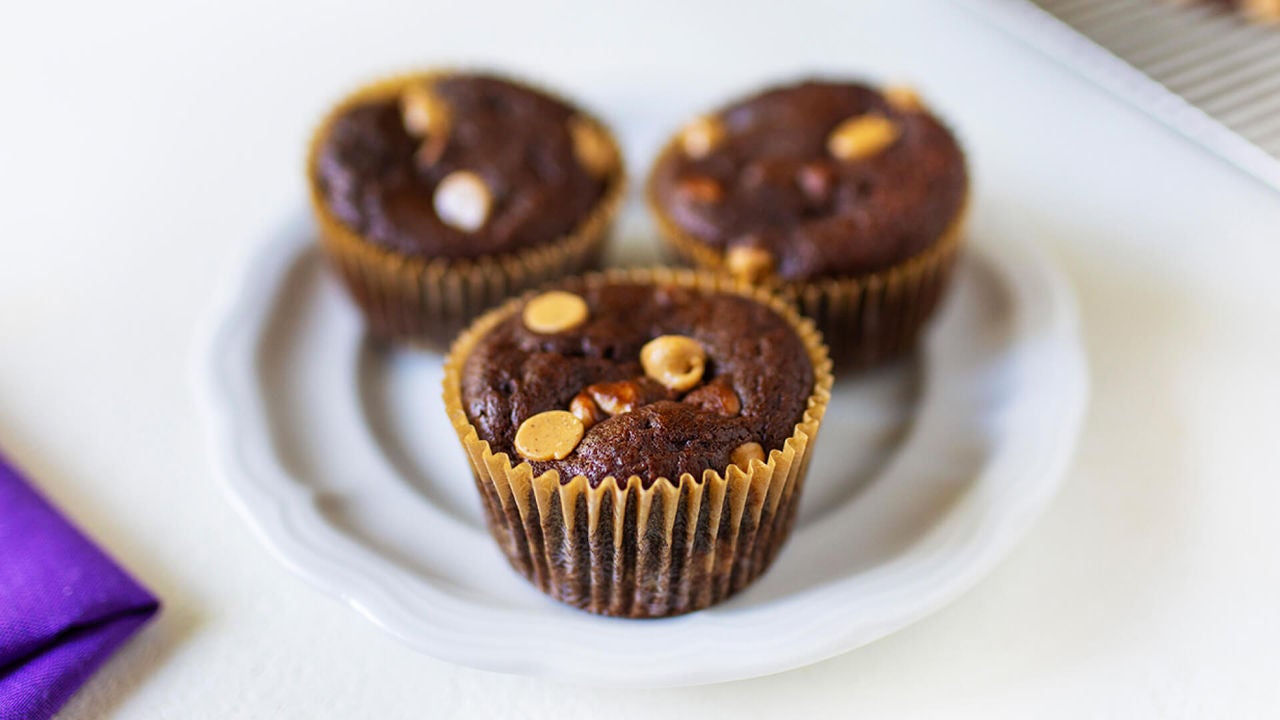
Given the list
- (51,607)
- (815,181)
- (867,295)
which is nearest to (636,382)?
(867,295)

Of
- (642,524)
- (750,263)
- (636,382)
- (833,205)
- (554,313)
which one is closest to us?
(642,524)

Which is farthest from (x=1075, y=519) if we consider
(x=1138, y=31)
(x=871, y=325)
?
(x=1138, y=31)

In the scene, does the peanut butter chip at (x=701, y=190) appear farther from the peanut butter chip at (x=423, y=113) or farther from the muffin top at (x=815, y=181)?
the peanut butter chip at (x=423, y=113)

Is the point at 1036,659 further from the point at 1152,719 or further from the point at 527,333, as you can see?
the point at 527,333

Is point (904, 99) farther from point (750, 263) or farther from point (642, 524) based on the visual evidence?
point (642, 524)

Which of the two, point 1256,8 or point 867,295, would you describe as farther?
point 1256,8

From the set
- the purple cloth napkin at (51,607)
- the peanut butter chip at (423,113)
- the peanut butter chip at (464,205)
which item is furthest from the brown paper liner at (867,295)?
the purple cloth napkin at (51,607)
